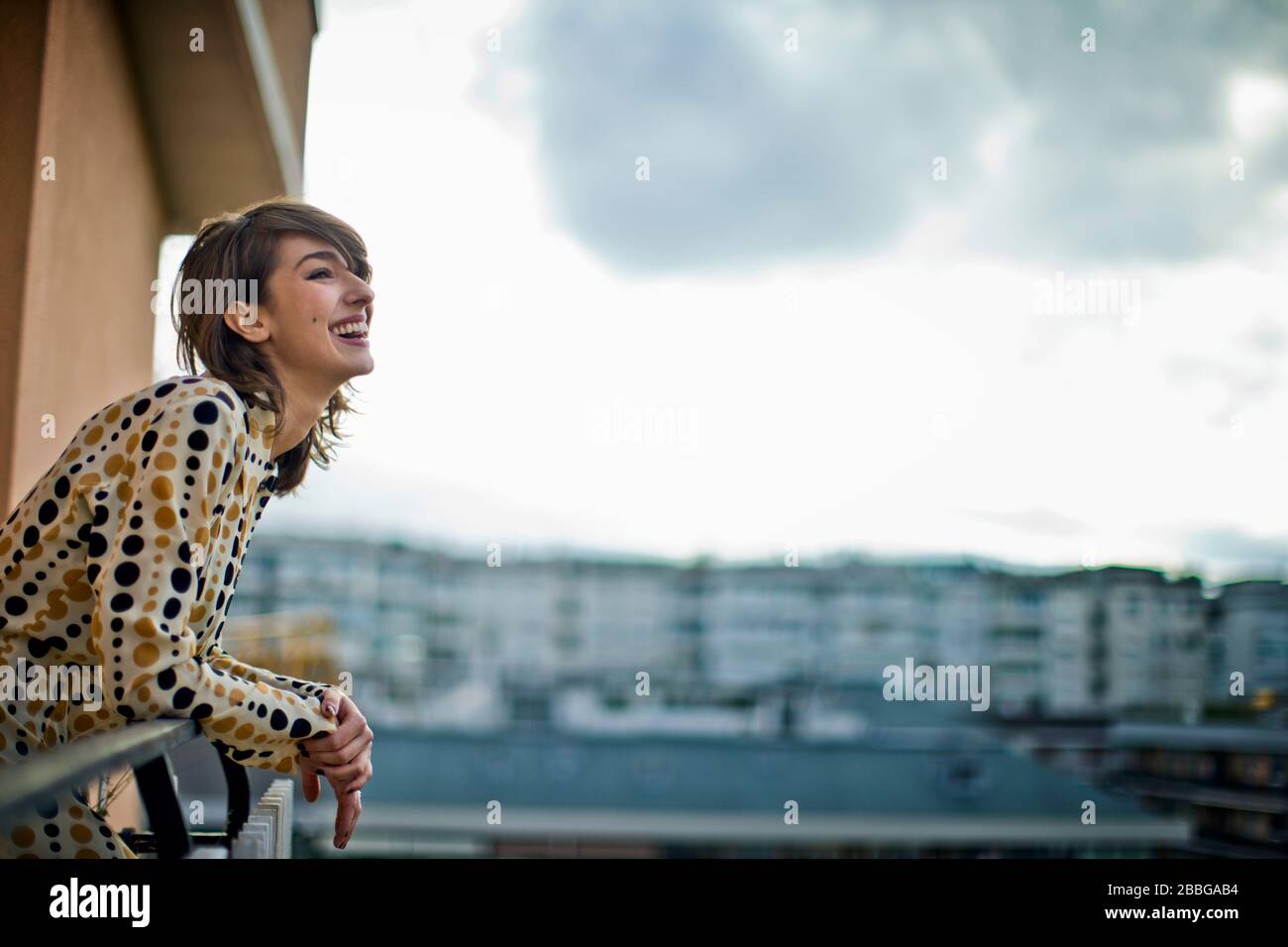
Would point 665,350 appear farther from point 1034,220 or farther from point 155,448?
point 155,448

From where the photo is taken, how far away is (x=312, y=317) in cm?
140

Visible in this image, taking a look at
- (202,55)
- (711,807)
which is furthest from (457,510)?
(202,55)

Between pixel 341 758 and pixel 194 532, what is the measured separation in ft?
1.16

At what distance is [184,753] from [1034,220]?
5530 centimetres

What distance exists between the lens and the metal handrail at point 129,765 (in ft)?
2.25

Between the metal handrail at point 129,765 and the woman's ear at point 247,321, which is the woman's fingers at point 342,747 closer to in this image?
the metal handrail at point 129,765

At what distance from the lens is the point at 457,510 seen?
5869 cm

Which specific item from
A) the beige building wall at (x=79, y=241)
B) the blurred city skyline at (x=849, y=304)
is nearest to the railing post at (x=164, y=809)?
the beige building wall at (x=79, y=241)

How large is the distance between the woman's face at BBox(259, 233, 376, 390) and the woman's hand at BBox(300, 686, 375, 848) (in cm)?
42

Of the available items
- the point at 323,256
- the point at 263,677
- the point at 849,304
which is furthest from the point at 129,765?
the point at 849,304

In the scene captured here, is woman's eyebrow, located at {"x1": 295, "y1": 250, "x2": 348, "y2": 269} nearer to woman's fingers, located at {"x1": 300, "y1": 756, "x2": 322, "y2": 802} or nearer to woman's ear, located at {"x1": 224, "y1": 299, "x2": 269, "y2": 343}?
woman's ear, located at {"x1": 224, "y1": 299, "x2": 269, "y2": 343}

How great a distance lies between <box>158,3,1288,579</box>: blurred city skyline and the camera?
4044 centimetres

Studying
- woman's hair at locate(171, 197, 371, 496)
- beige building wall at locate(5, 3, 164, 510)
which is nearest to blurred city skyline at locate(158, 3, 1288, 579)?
beige building wall at locate(5, 3, 164, 510)

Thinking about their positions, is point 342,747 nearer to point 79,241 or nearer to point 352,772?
point 352,772
